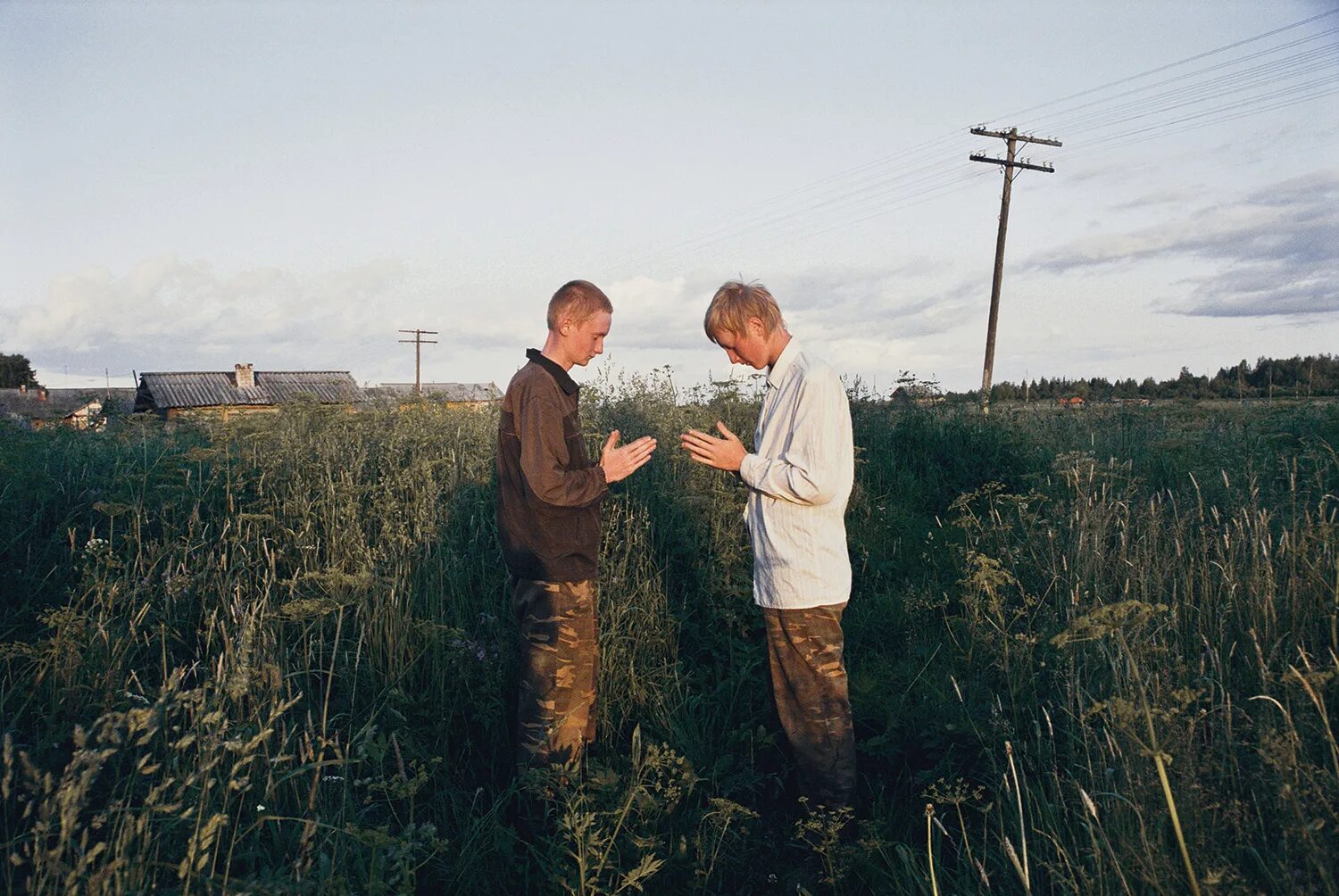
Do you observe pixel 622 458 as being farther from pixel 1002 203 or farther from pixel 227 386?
pixel 227 386

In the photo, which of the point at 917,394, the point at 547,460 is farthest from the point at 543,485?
the point at 917,394

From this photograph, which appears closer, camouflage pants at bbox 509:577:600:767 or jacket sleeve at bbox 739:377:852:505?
jacket sleeve at bbox 739:377:852:505

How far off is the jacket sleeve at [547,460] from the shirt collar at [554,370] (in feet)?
0.39

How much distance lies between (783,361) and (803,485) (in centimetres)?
56

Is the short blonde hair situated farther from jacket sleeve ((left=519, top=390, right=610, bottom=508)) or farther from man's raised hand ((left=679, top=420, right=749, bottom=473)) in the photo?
jacket sleeve ((left=519, top=390, right=610, bottom=508))

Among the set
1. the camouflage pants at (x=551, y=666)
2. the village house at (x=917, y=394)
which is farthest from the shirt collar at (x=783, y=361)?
the village house at (x=917, y=394)

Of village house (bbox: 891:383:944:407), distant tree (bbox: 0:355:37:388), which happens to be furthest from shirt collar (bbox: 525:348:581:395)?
distant tree (bbox: 0:355:37:388)

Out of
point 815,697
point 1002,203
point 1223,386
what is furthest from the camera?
point 1002,203

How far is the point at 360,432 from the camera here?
23.3 feet

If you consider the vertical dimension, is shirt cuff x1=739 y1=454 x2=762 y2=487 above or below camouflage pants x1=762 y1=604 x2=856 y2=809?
above

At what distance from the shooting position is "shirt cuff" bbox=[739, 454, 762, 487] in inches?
137

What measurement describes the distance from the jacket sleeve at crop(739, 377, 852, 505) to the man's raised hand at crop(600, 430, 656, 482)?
2.02 ft

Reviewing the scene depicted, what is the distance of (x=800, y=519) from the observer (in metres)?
3.44

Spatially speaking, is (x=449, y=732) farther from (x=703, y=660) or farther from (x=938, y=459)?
(x=938, y=459)
